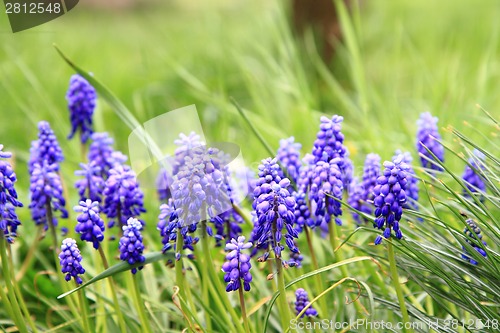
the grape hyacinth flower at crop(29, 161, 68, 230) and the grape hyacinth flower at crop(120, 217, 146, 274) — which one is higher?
the grape hyacinth flower at crop(29, 161, 68, 230)

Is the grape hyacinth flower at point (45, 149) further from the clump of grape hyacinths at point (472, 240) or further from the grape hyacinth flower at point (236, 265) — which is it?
the clump of grape hyacinths at point (472, 240)

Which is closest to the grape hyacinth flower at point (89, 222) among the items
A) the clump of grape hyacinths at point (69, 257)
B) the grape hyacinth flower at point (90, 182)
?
the clump of grape hyacinths at point (69, 257)

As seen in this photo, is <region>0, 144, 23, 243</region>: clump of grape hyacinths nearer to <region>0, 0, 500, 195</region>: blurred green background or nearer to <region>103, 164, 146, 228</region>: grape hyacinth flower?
<region>103, 164, 146, 228</region>: grape hyacinth flower

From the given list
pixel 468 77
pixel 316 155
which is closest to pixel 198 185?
pixel 316 155

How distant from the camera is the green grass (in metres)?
2.94

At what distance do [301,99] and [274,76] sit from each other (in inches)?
42.0

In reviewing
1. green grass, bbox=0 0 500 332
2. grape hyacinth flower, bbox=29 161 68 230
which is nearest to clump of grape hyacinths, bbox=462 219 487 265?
green grass, bbox=0 0 500 332

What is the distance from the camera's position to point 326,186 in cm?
253

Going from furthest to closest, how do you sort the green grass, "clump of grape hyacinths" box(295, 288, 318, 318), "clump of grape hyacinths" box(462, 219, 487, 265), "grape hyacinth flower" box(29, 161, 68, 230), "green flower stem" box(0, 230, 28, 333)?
the green grass < "grape hyacinth flower" box(29, 161, 68, 230) < "clump of grape hyacinths" box(295, 288, 318, 318) < "clump of grape hyacinths" box(462, 219, 487, 265) < "green flower stem" box(0, 230, 28, 333)

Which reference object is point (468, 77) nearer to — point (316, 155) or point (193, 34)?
point (193, 34)

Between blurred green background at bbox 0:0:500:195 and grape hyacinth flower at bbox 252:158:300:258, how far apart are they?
2067 millimetres

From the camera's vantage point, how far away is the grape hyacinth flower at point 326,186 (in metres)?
2.53

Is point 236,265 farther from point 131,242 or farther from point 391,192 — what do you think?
point 391,192

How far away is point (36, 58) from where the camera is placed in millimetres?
7707
